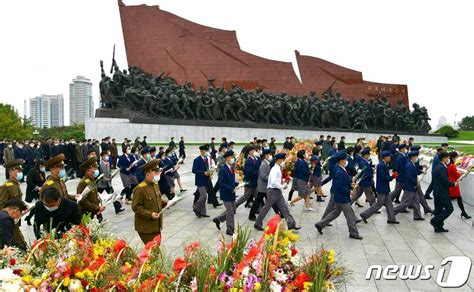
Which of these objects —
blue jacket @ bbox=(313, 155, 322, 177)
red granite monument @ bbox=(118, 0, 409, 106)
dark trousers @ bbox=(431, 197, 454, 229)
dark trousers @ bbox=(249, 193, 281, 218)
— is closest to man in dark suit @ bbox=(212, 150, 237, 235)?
dark trousers @ bbox=(249, 193, 281, 218)

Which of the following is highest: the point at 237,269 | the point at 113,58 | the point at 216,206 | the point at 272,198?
the point at 113,58

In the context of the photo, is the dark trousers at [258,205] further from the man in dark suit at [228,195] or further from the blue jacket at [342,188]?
the blue jacket at [342,188]

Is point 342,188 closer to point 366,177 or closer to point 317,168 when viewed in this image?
point 366,177

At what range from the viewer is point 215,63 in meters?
28.9

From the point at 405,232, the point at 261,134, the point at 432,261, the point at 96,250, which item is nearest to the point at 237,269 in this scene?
the point at 96,250

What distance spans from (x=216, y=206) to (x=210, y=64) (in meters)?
21.1

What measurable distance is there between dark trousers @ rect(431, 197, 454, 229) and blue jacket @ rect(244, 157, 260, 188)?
309 centimetres

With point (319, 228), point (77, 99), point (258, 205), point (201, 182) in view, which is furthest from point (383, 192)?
point (77, 99)

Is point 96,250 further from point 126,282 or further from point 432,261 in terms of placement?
point 432,261

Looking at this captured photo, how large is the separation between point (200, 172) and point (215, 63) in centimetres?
2183

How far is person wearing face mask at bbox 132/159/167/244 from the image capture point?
447 cm

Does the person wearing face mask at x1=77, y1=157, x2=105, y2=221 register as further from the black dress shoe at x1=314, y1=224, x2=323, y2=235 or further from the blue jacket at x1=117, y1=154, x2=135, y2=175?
the blue jacket at x1=117, y1=154, x2=135, y2=175

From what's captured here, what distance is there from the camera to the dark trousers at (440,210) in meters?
6.48

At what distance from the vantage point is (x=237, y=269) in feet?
6.89
